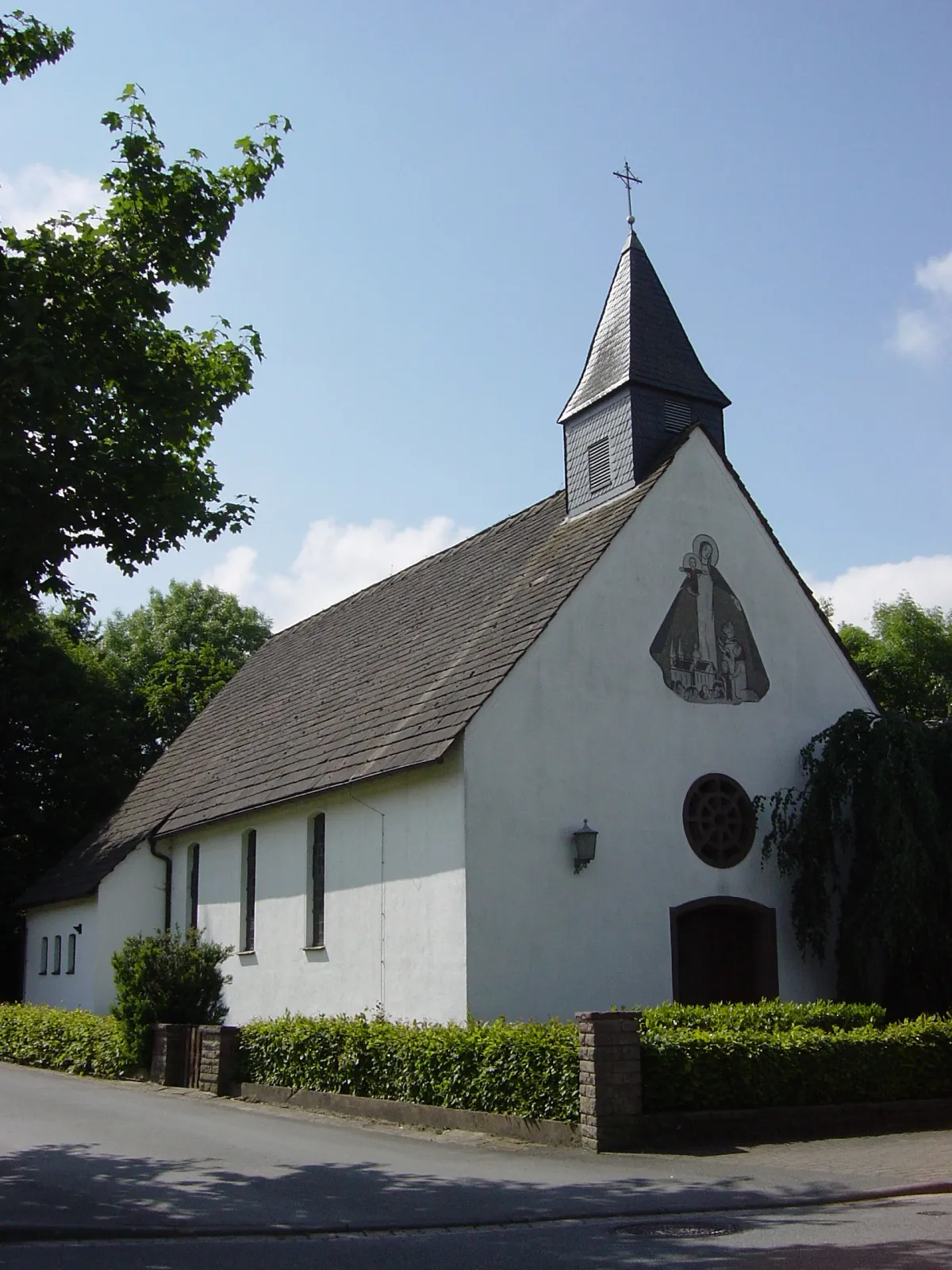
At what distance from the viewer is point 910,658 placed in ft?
148

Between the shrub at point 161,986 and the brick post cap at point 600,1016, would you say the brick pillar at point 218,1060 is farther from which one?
the brick post cap at point 600,1016

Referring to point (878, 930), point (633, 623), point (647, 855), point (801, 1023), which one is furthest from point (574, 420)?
point (801, 1023)

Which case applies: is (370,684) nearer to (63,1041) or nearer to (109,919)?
(63,1041)

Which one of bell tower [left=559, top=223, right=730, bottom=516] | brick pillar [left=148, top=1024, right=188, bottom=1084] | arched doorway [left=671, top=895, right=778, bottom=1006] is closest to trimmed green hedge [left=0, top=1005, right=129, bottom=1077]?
brick pillar [left=148, top=1024, right=188, bottom=1084]

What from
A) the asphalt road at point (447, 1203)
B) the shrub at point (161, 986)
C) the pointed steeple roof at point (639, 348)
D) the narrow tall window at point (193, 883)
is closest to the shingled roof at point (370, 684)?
the narrow tall window at point (193, 883)

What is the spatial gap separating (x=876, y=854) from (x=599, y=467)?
7.89 m

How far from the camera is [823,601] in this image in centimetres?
5038

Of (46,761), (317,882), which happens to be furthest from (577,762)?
(46,761)

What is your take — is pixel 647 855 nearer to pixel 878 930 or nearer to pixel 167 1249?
pixel 878 930

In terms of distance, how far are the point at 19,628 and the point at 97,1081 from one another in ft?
33.6

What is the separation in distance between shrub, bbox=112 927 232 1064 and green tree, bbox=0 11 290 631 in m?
8.24

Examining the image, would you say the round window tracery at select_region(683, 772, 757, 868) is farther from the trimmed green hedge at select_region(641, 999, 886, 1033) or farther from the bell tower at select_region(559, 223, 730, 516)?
the bell tower at select_region(559, 223, 730, 516)

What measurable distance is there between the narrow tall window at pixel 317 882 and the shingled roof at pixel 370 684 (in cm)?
77

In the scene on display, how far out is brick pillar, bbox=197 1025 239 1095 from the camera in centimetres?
1870
